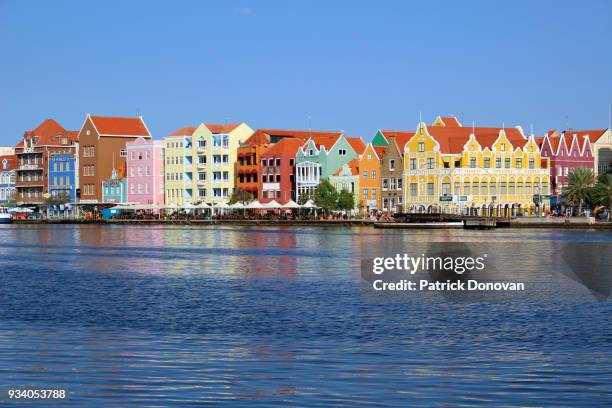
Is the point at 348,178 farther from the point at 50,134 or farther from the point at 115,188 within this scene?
the point at 50,134

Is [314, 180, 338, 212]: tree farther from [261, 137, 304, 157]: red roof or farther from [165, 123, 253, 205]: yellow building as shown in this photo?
[165, 123, 253, 205]: yellow building

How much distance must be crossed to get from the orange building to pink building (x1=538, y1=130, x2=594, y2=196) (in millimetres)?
20247

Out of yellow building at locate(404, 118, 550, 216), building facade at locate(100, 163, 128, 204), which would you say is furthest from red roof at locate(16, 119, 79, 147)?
yellow building at locate(404, 118, 550, 216)

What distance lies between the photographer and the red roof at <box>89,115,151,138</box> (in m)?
171

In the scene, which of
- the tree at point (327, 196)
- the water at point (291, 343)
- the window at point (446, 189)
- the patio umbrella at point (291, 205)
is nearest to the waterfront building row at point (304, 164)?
the window at point (446, 189)

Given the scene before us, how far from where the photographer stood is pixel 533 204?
129125 mm

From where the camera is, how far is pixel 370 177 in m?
136

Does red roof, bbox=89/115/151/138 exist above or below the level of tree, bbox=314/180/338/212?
above

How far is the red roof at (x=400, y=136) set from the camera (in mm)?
133500

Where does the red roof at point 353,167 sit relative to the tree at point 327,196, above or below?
above

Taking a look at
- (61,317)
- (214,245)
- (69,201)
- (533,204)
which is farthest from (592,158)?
(61,317)

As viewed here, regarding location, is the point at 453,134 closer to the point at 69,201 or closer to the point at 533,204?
the point at 533,204

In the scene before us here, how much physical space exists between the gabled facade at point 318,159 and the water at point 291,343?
92.4m

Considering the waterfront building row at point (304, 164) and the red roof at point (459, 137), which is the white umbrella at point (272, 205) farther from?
the red roof at point (459, 137)
